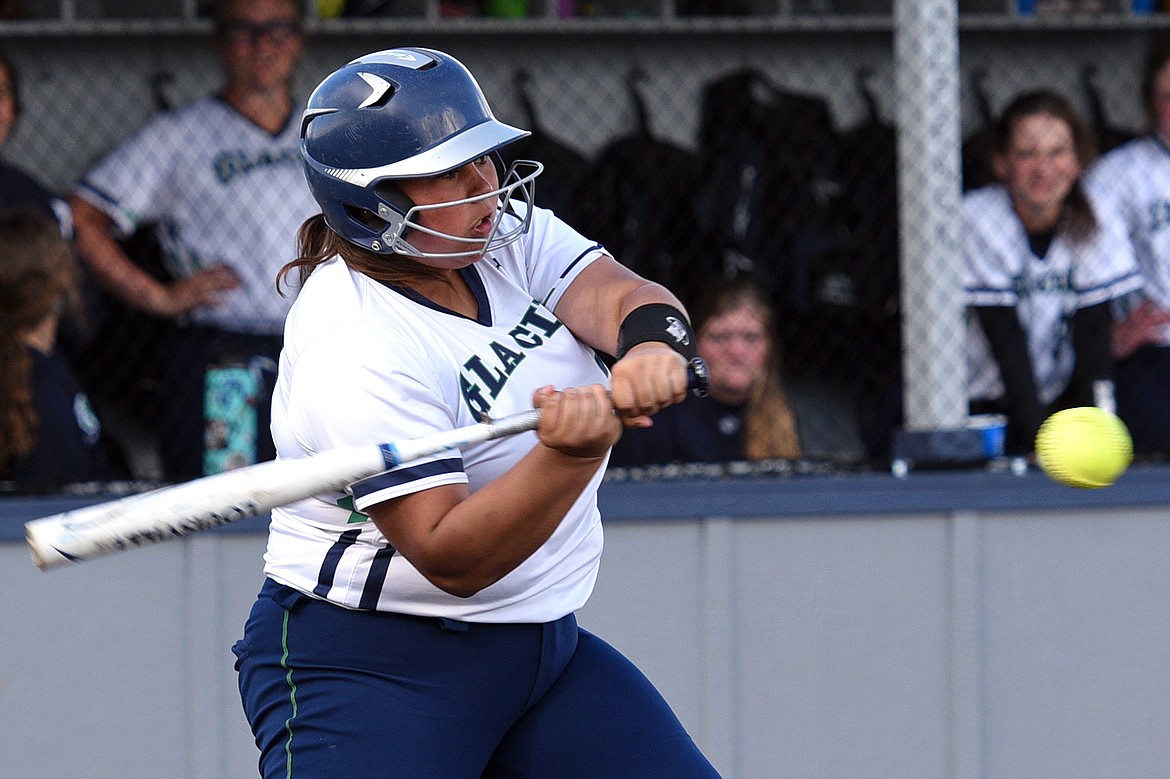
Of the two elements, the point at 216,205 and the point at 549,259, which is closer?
the point at 549,259

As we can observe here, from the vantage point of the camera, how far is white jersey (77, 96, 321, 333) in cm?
435

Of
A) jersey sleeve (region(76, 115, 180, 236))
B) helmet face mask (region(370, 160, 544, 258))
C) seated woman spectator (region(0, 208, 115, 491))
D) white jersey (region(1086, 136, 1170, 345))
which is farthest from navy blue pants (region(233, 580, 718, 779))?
white jersey (region(1086, 136, 1170, 345))

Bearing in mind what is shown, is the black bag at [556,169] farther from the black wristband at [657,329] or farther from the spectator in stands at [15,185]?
the black wristband at [657,329]

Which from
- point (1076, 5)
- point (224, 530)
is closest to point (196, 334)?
point (224, 530)

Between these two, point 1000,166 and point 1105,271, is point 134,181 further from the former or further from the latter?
point 1105,271

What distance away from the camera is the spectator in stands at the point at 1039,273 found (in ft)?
13.6

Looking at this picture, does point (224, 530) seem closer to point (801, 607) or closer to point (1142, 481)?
point (801, 607)

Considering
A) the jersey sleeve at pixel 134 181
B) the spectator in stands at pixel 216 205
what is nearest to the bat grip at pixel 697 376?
the spectator in stands at pixel 216 205

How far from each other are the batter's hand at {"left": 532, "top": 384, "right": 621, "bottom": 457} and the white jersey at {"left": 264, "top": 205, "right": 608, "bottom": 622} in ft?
0.55

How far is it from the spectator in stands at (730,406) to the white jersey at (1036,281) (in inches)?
22.4

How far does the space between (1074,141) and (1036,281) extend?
0.44 meters

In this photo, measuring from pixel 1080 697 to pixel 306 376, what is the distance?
2297 millimetres

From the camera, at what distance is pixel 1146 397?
4.21m

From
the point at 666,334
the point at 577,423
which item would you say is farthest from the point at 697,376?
the point at 577,423
